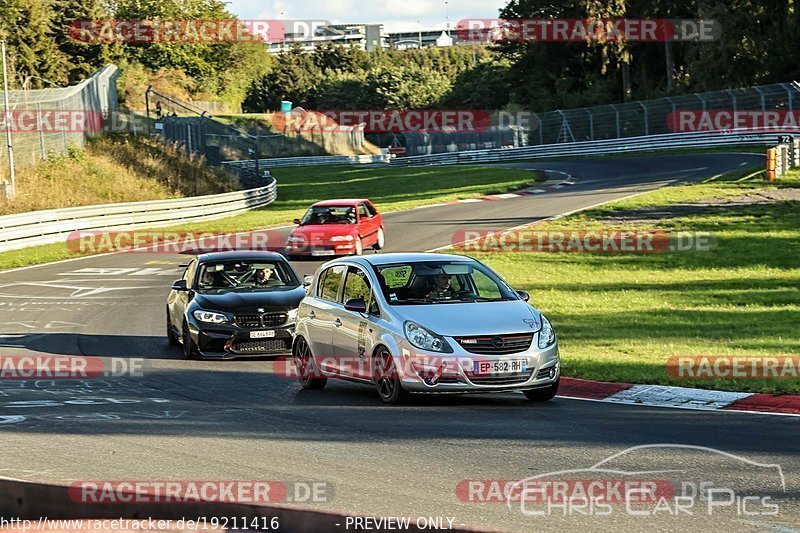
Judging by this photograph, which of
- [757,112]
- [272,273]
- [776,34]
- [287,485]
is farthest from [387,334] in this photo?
[776,34]

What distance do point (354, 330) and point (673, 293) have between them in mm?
12473

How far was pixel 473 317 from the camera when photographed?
1273 centimetres

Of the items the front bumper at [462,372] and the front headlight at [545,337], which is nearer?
the front bumper at [462,372]

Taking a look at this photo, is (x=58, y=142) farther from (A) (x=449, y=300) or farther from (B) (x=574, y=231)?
(A) (x=449, y=300)

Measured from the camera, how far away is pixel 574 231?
36.2 m

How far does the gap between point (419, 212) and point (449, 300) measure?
3291 centimetres

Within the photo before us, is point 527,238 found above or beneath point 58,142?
beneath

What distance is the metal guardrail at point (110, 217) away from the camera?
37750mm

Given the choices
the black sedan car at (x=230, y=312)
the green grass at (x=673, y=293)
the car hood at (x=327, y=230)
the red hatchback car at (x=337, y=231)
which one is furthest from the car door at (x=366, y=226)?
the black sedan car at (x=230, y=312)

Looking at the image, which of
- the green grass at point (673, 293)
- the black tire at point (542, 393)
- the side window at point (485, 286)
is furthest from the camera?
the green grass at point (673, 293)

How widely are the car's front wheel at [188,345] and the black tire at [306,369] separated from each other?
292cm

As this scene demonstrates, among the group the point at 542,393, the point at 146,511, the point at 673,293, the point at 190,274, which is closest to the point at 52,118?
the point at 673,293

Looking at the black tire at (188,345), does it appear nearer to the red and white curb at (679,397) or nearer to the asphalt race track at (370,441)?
the asphalt race track at (370,441)

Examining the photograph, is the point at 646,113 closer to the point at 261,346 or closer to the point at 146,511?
the point at 261,346
